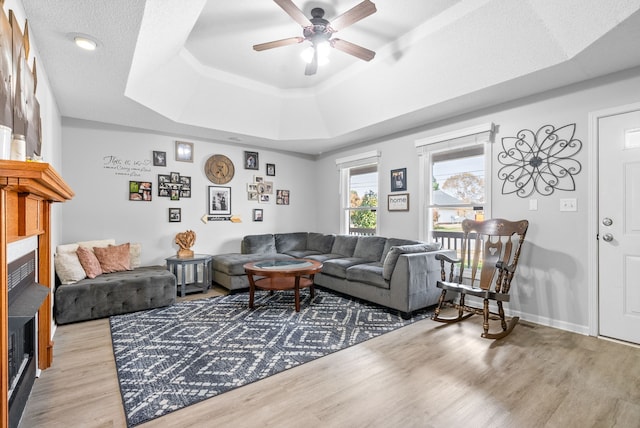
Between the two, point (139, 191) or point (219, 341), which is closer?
point (219, 341)

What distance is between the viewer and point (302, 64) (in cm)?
380

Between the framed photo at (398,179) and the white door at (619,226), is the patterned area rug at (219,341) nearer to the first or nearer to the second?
the white door at (619,226)

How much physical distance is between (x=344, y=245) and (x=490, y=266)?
89.8 inches

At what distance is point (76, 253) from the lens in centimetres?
359

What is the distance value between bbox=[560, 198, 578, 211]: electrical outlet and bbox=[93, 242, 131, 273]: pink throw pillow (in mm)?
5007

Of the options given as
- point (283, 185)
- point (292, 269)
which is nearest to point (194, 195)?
point (283, 185)

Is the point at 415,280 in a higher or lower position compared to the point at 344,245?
lower

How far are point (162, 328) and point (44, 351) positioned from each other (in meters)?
0.93

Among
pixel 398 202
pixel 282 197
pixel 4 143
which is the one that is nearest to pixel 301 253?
pixel 282 197

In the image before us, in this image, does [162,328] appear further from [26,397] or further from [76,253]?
[76,253]

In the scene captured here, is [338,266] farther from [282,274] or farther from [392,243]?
[282,274]

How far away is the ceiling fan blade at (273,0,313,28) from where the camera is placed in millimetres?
2289

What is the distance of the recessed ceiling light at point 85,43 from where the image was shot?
2.27 meters

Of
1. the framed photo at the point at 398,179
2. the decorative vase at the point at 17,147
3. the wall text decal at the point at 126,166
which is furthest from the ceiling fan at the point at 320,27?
the wall text decal at the point at 126,166
